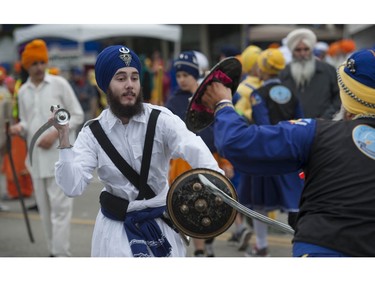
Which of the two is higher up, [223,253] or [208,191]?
[208,191]

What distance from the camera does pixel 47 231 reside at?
748 centimetres

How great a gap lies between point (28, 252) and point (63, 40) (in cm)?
1596

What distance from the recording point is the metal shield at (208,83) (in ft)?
10.8

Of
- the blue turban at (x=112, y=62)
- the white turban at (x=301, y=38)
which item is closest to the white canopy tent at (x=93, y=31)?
the white turban at (x=301, y=38)

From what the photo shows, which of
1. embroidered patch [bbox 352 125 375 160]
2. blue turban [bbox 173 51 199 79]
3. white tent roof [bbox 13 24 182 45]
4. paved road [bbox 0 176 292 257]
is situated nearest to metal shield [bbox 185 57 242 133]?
embroidered patch [bbox 352 125 375 160]

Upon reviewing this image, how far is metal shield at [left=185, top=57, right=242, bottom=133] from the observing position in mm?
3291

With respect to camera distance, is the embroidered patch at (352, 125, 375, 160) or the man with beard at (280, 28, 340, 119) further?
the man with beard at (280, 28, 340, 119)

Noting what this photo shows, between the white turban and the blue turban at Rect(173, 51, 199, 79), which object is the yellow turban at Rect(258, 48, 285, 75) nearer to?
the blue turban at Rect(173, 51, 199, 79)

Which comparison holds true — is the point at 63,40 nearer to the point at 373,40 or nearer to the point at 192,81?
the point at 373,40

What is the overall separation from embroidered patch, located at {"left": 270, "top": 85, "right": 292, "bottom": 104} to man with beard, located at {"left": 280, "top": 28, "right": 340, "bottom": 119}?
66 cm

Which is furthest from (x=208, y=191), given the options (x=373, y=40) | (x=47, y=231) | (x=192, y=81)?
(x=373, y=40)

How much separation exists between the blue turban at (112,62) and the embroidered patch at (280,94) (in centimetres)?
321

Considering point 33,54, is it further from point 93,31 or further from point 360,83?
point 93,31

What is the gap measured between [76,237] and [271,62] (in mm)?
2949
